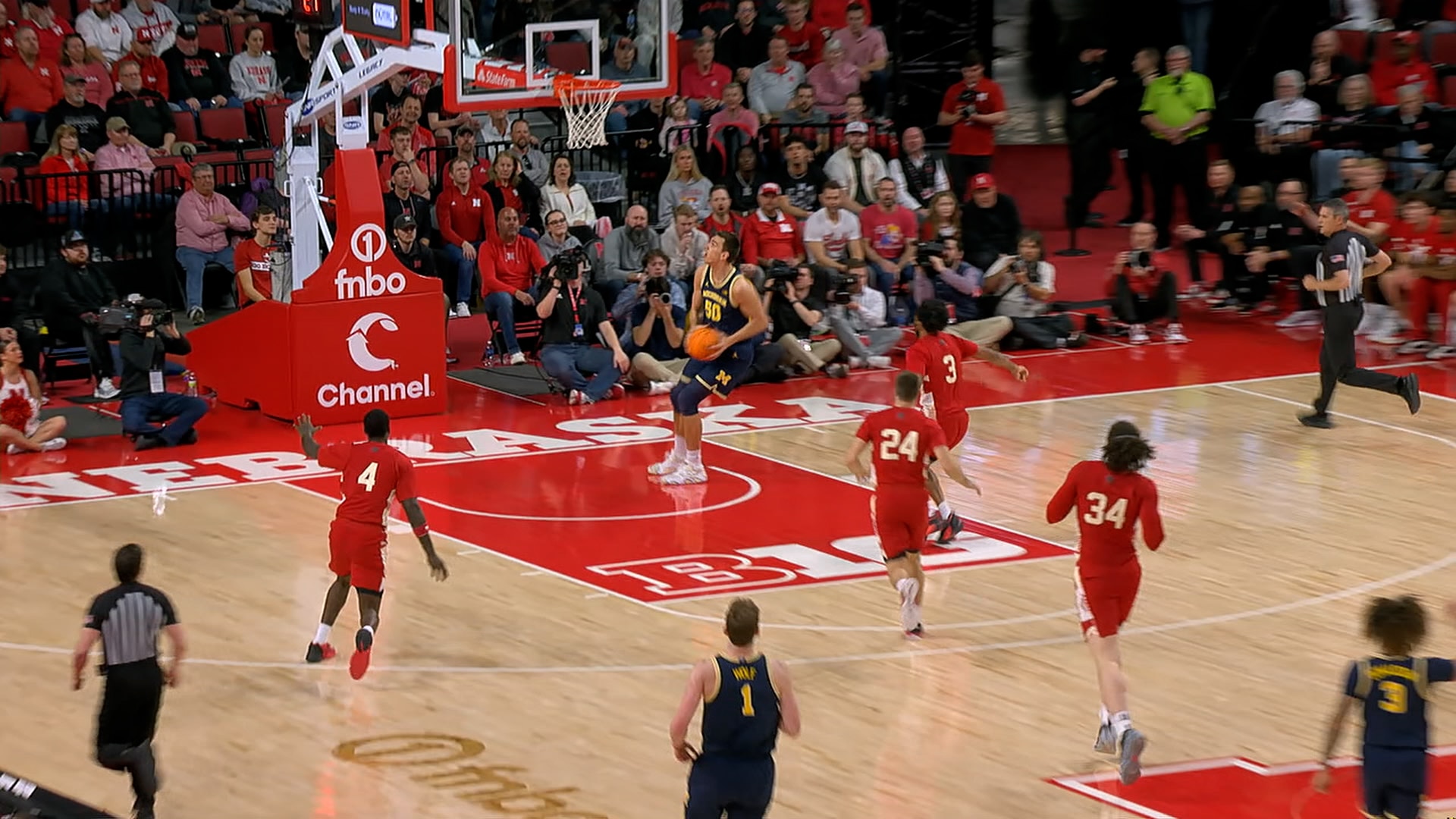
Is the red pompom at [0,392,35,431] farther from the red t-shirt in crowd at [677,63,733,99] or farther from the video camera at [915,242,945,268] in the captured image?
the red t-shirt in crowd at [677,63,733,99]

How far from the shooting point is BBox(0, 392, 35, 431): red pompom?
16.7m

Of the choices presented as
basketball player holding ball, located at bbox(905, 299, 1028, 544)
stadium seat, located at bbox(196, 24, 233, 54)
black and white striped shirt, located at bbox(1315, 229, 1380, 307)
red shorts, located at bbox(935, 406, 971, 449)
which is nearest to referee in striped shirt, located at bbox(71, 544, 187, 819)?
basketball player holding ball, located at bbox(905, 299, 1028, 544)

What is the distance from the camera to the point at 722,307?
1547cm

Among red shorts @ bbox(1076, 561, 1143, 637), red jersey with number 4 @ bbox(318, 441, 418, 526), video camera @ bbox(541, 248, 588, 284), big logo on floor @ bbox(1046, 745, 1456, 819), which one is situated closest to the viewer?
big logo on floor @ bbox(1046, 745, 1456, 819)

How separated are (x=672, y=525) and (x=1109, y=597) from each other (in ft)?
16.7

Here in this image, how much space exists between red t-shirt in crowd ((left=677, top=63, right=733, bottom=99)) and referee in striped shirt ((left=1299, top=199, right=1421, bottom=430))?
27.4 feet

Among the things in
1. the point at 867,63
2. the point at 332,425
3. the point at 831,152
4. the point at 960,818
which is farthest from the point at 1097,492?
the point at 867,63

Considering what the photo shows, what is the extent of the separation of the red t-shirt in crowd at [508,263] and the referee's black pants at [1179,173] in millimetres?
7606

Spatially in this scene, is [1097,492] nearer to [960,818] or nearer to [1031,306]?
[960,818]

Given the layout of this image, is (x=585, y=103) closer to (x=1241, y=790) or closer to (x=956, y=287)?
(x=956, y=287)

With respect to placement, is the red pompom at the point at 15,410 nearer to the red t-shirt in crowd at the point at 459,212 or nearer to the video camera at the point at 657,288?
the video camera at the point at 657,288

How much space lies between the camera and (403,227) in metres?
19.4

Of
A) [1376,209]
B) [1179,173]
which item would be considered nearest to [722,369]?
[1376,209]

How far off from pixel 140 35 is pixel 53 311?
458 cm
